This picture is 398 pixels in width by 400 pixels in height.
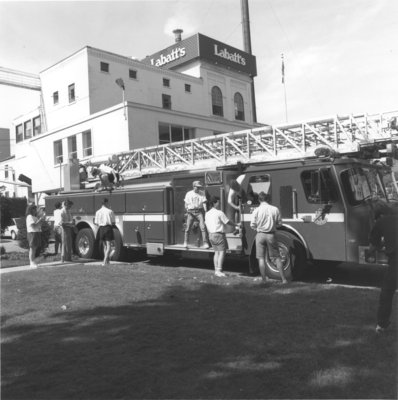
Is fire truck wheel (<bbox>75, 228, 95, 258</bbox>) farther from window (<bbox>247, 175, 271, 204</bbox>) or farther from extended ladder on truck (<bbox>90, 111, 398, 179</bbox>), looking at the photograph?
window (<bbox>247, 175, 271, 204</bbox>)

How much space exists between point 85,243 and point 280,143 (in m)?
6.33

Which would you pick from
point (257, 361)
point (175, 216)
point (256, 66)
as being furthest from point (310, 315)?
point (256, 66)

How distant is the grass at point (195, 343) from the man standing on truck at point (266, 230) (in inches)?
17.0

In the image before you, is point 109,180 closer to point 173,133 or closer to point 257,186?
point 257,186

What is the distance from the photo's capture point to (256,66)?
40062mm

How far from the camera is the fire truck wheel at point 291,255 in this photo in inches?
321

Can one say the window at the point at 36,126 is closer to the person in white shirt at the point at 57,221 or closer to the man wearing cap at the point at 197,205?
the person in white shirt at the point at 57,221

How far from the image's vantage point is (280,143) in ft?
32.3

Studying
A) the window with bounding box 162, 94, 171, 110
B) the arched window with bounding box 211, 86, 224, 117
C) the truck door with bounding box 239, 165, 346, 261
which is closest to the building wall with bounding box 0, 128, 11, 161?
the window with bounding box 162, 94, 171, 110

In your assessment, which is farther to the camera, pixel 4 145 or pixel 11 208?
pixel 4 145

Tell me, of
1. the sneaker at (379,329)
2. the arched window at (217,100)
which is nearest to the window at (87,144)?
the arched window at (217,100)

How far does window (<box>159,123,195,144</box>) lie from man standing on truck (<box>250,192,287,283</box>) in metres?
17.2

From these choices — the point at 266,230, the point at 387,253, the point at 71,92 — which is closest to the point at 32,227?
the point at 266,230

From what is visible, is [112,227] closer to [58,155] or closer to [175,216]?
[175,216]
